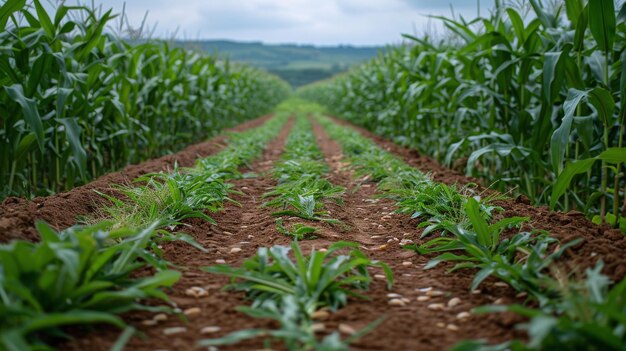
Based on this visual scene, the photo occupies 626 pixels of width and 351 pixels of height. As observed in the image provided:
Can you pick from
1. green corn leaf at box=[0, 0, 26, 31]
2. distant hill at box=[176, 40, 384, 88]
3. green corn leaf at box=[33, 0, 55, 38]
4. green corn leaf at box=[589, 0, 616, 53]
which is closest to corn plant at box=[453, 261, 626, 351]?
green corn leaf at box=[589, 0, 616, 53]

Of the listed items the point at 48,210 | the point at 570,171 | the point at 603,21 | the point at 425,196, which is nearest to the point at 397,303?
the point at 570,171

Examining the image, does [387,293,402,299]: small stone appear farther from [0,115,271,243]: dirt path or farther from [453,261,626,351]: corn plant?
[0,115,271,243]: dirt path

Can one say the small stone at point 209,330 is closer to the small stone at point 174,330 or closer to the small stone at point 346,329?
the small stone at point 174,330

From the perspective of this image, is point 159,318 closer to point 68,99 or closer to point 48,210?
point 48,210

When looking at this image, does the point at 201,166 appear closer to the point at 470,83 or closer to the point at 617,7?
the point at 470,83

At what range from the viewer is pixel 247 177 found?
596 centimetres

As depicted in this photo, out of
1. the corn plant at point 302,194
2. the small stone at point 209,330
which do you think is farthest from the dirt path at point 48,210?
the corn plant at point 302,194

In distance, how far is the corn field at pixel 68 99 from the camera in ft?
14.0

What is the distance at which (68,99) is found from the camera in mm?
4961

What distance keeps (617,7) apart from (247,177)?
382 centimetres

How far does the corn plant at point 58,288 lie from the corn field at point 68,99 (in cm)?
212

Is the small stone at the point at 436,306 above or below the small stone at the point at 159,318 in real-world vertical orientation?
below

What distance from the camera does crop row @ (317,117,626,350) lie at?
1717mm

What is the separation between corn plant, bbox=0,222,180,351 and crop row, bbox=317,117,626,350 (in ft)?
4.20
